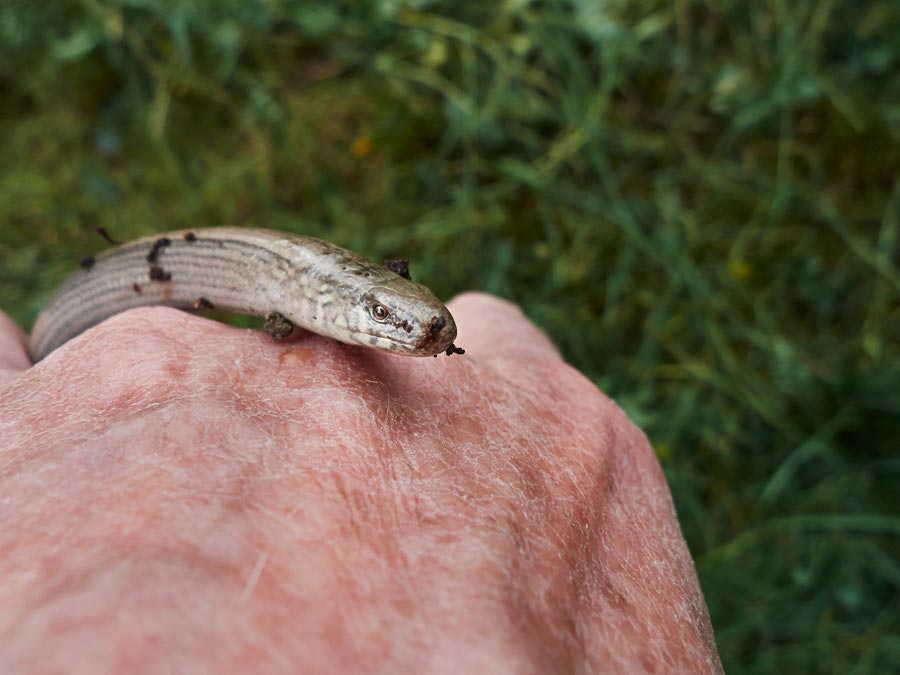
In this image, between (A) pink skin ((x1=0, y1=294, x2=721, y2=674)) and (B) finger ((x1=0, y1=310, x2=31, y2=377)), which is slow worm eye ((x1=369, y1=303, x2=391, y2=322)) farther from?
(B) finger ((x1=0, y1=310, x2=31, y2=377))

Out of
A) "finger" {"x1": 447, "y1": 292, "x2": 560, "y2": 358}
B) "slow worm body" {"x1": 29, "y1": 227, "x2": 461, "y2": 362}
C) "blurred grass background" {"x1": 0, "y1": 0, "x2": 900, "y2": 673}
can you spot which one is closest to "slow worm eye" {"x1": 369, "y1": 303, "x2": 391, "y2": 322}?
"slow worm body" {"x1": 29, "y1": 227, "x2": 461, "y2": 362}

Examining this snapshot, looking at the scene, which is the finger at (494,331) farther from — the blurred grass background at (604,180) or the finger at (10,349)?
the finger at (10,349)

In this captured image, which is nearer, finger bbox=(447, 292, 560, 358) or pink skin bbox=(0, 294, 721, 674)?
pink skin bbox=(0, 294, 721, 674)

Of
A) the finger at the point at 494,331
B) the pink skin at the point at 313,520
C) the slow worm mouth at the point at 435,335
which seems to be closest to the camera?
the pink skin at the point at 313,520

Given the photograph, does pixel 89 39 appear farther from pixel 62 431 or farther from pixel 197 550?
pixel 197 550

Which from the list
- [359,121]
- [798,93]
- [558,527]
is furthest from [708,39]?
[558,527]

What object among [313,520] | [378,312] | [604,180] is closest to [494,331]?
[378,312]

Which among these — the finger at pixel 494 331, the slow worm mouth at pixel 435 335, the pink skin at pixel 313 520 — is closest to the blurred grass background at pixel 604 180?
the finger at pixel 494 331
